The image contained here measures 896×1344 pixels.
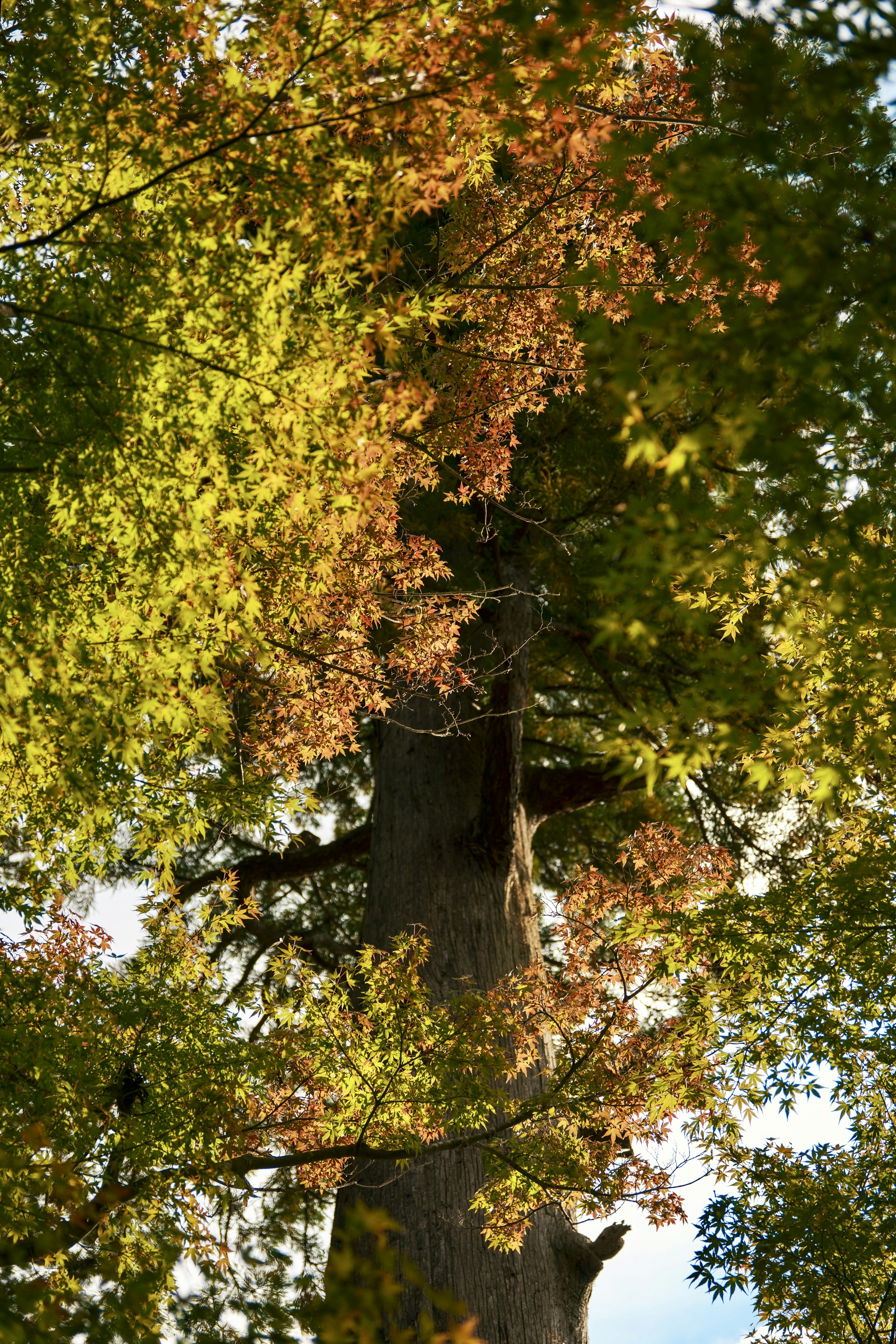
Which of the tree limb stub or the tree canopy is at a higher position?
the tree limb stub

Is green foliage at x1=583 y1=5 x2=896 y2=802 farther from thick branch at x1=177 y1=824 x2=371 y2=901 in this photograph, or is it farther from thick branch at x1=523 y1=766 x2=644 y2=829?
thick branch at x1=177 y1=824 x2=371 y2=901

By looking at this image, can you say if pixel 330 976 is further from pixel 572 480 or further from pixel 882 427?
pixel 572 480

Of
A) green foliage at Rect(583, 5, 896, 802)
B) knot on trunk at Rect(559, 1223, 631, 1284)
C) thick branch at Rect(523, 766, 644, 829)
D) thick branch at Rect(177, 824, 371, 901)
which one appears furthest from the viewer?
thick branch at Rect(177, 824, 371, 901)

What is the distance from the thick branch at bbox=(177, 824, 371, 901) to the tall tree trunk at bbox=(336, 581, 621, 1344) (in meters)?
0.96

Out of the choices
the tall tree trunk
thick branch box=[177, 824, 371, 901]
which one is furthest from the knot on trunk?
thick branch box=[177, 824, 371, 901]

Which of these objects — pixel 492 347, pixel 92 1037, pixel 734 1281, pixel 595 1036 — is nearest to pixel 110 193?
pixel 492 347

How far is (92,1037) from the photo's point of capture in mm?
3648

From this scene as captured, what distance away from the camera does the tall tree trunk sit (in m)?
4.62

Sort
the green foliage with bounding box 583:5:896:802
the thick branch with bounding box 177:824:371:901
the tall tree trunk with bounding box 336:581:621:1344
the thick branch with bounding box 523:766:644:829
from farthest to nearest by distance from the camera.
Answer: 1. the thick branch with bounding box 177:824:371:901
2. the thick branch with bounding box 523:766:644:829
3. the tall tree trunk with bounding box 336:581:621:1344
4. the green foliage with bounding box 583:5:896:802

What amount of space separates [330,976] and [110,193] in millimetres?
3226

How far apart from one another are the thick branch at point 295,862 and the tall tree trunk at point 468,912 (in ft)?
3.16

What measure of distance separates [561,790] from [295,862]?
8.30ft

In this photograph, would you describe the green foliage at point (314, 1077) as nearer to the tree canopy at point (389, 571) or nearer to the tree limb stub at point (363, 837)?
the tree canopy at point (389, 571)

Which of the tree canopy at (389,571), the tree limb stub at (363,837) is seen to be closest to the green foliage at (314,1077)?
the tree canopy at (389,571)
